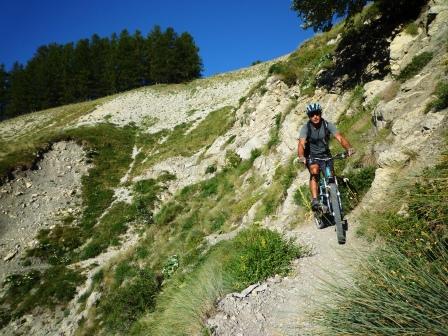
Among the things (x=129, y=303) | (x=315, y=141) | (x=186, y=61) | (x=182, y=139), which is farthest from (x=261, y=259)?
(x=186, y=61)

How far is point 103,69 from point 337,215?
3418 inches

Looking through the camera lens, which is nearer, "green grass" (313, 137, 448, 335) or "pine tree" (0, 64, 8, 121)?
"green grass" (313, 137, 448, 335)

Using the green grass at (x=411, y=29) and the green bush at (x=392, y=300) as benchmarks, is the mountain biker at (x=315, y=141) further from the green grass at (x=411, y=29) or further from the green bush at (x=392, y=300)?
the green grass at (x=411, y=29)

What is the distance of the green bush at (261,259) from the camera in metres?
7.75

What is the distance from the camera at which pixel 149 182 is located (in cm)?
2922

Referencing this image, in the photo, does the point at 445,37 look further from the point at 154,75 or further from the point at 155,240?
the point at 154,75

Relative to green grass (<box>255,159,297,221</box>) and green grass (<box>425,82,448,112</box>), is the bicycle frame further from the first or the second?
green grass (<box>255,159,297,221</box>)

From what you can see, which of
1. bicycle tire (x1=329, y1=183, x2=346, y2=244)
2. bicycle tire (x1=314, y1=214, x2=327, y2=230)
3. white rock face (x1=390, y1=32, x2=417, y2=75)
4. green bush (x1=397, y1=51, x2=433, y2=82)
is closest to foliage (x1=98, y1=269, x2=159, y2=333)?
bicycle tire (x1=314, y1=214, x2=327, y2=230)

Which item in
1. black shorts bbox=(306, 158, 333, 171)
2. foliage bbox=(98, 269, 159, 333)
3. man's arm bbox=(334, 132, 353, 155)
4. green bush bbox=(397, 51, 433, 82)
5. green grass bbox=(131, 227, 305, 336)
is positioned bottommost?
foliage bbox=(98, 269, 159, 333)

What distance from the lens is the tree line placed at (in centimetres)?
7919

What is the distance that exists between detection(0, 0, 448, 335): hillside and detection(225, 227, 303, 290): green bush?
0.04m

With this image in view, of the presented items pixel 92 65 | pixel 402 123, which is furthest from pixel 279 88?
pixel 92 65

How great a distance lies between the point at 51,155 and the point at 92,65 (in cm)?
5803

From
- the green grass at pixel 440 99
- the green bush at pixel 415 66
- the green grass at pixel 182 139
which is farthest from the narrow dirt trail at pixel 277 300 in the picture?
the green grass at pixel 182 139
